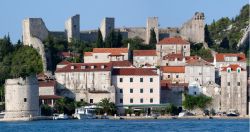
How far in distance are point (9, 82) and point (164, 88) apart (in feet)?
40.0

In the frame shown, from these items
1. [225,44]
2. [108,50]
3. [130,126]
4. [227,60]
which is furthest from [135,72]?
[225,44]

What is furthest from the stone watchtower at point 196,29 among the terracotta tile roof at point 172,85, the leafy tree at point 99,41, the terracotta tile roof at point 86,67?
the terracotta tile roof at point 86,67

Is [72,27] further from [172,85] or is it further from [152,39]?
[172,85]

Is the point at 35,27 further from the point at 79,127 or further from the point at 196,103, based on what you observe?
the point at 79,127

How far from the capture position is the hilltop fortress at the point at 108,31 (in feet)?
328

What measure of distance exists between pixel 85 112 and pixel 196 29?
23.7 meters

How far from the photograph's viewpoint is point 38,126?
7325 centimetres

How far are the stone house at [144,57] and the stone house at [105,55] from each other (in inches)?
37.0

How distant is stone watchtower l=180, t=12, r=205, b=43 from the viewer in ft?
344

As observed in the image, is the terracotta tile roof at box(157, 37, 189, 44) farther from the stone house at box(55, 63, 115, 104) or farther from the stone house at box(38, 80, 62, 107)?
the stone house at box(38, 80, 62, 107)

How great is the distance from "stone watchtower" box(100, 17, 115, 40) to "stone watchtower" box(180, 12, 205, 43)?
544 centimetres

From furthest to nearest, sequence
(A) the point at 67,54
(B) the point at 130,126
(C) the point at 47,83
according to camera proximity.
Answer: (A) the point at 67,54 < (C) the point at 47,83 < (B) the point at 130,126

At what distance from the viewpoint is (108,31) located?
104688 mm

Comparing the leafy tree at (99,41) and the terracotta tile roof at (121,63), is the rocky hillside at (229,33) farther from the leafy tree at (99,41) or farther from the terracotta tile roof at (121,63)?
the terracotta tile roof at (121,63)
